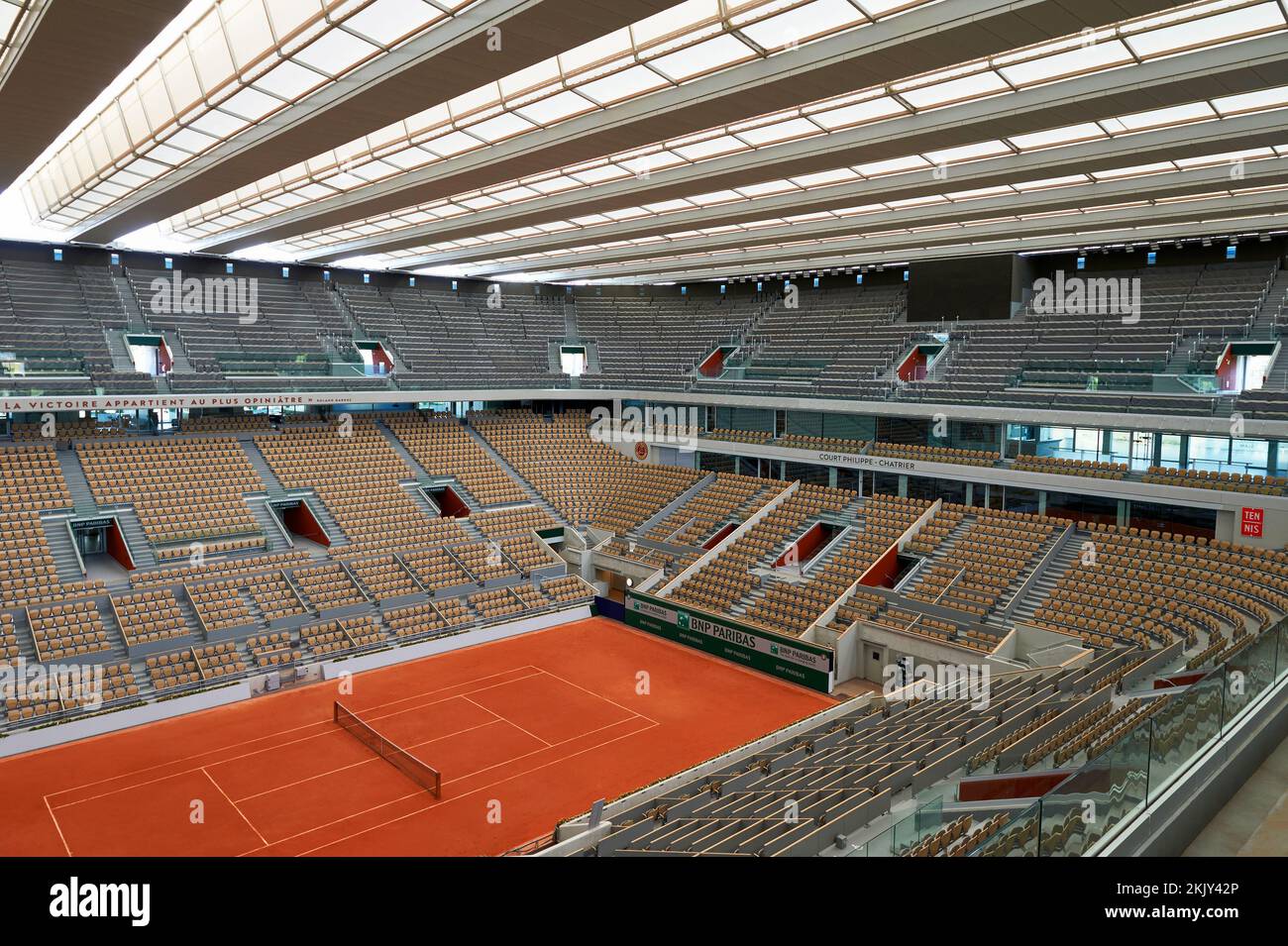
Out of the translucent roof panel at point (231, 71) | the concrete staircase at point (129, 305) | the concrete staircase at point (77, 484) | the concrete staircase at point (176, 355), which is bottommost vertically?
the concrete staircase at point (77, 484)

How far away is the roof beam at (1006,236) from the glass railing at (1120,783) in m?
20.5

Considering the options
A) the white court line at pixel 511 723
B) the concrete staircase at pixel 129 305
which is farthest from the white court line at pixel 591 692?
the concrete staircase at pixel 129 305

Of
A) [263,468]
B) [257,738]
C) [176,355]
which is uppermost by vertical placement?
[176,355]

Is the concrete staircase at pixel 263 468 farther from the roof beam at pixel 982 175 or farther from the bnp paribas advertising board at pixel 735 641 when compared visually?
the bnp paribas advertising board at pixel 735 641

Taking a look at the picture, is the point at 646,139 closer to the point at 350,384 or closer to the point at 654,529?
the point at 654,529

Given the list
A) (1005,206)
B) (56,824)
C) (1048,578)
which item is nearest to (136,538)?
(56,824)

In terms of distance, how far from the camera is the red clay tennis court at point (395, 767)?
55.2 ft

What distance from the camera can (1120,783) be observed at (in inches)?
347

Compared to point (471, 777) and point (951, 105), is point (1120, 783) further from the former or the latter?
point (471, 777)

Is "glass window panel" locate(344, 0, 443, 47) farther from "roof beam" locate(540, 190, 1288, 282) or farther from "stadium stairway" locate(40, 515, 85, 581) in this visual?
"roof beam" locate(540, 190, 1288, 282)

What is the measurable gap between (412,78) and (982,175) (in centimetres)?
1425

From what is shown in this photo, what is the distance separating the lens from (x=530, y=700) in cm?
2422

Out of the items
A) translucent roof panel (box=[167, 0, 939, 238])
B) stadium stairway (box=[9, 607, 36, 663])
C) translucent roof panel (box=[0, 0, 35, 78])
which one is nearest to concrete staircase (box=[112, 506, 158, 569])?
stadium stairway (box=[9, 607, 36, 663])

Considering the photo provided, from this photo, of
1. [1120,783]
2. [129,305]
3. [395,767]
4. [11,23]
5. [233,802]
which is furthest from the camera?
[129,305]
